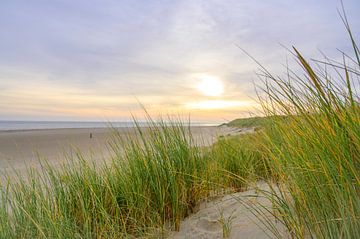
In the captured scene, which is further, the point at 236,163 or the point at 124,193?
the point at 236,163

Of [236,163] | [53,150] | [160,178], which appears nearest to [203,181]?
[160,178]

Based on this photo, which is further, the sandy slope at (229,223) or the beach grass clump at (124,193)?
the beach grass clump at (124,193)

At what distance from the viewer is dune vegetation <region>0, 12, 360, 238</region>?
1.26 metres

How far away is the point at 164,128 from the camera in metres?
2.84

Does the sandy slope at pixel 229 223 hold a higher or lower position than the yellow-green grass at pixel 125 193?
lower

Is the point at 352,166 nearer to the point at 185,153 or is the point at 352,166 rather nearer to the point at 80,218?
the point at 185,153

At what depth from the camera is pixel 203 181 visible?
2283 mm

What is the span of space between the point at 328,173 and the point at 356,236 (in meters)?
0.29

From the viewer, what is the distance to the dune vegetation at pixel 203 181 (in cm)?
126

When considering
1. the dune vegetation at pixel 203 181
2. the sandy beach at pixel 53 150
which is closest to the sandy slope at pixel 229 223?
the dune vegetation at pixel 203 181

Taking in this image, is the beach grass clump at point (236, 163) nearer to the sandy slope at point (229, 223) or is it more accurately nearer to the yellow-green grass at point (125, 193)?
the yellow-green grass at point (125, 193)

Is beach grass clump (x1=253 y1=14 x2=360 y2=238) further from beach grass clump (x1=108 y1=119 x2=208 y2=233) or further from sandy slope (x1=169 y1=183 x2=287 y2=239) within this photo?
beach grass clump (x1=108 y1=119 x2=208 y2=233)

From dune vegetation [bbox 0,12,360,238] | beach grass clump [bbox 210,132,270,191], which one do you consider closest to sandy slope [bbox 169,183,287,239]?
dune vegetation [bbox 0,12,360,238]

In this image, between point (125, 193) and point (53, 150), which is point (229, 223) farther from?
point (53, 150)
